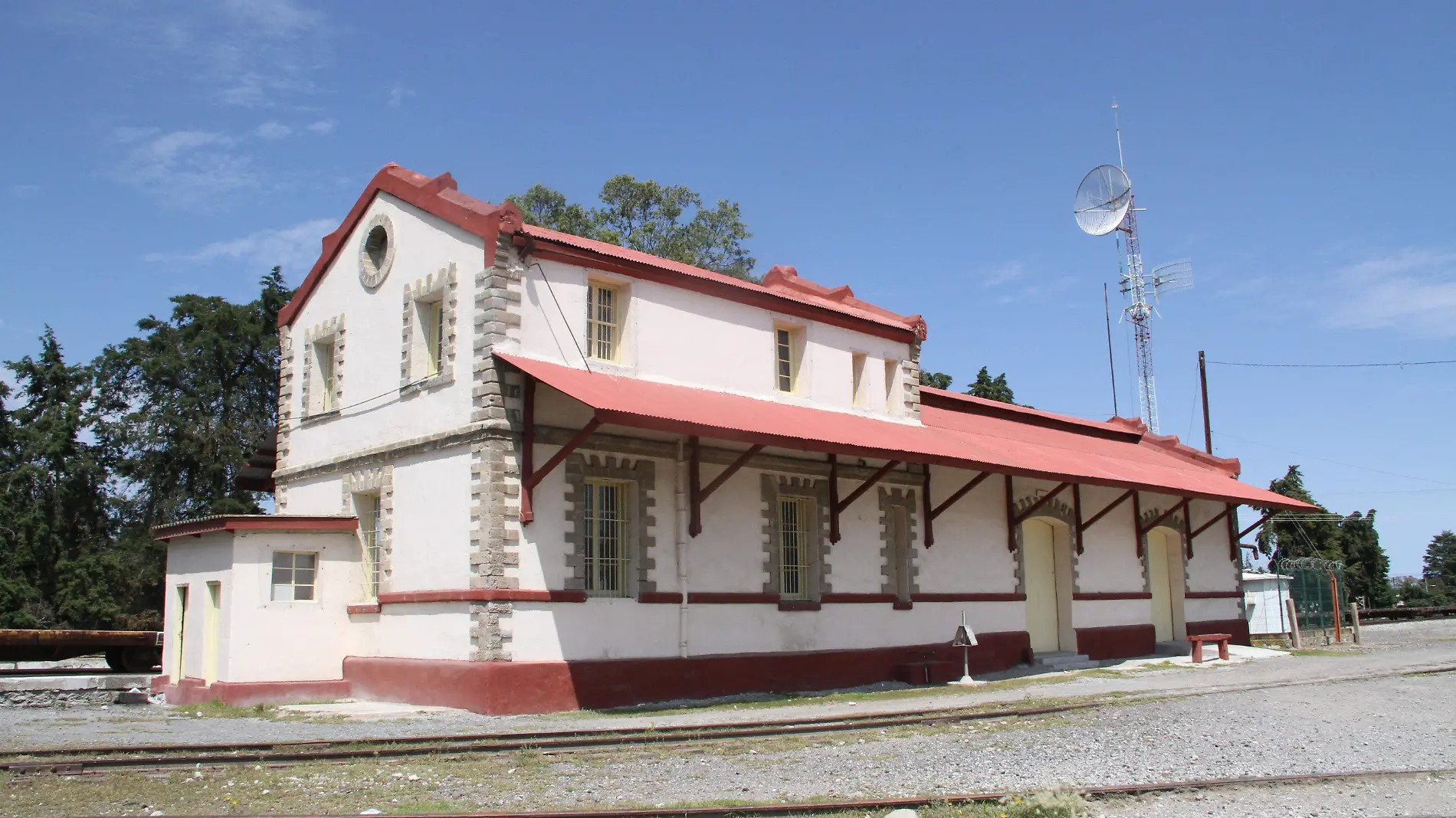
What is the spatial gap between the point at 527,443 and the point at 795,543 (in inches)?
232

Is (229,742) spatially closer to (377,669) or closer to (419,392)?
(377,669)

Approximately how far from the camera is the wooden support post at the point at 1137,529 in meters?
28.5

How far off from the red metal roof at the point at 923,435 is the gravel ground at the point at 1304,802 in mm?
7976

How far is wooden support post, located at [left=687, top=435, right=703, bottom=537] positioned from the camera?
18031 millimetres

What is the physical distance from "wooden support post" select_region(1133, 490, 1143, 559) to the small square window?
18934 mm

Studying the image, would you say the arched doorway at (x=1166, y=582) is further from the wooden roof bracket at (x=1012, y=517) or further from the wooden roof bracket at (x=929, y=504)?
the wooden roof bracket at (x=929, y=504)

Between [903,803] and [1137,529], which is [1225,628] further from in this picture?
[903,803]

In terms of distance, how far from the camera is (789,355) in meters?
22.1

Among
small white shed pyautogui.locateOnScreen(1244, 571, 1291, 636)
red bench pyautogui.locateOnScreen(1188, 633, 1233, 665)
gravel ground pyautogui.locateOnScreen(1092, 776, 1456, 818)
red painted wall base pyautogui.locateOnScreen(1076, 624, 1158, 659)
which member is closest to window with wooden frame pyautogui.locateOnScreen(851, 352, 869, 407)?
red painted wall base pyautogui.locateOnScreen(1076, 624, 1158, 659)

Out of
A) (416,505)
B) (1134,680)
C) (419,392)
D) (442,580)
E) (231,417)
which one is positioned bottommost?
(1134,680)

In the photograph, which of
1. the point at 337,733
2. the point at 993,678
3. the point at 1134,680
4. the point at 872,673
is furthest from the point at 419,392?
the point at 1134,680

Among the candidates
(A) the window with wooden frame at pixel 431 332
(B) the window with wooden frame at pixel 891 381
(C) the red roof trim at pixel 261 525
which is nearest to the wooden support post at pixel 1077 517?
(B) the window with wooden frame at pixel 891 381

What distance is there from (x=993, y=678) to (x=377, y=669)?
1103 centimetres

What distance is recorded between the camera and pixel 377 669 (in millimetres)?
17766
